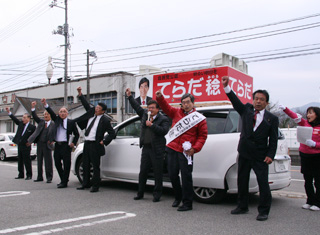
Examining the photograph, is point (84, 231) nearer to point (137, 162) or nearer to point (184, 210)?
point (184, 210)

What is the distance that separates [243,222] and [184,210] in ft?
3.11

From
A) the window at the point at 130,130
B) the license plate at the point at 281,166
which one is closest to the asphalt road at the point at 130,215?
the license plate at the point at 281,166

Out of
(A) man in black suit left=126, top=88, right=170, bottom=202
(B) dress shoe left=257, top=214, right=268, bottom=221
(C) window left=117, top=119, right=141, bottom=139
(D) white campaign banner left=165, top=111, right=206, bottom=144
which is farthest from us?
(C) window left=117, top=119, right=141, bottom=139

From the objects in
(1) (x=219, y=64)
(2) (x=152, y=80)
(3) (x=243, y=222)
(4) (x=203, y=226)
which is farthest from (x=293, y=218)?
(2) (x=152, y=80)

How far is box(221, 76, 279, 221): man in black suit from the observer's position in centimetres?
438

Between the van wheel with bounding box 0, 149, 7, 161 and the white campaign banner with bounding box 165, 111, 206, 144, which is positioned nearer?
the white campaign banner with bounding box 165, 111, 206, 144

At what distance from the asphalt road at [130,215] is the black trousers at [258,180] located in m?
0.20

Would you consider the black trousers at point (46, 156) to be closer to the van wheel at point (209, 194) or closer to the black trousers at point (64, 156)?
the black trousers at point (64, 156)

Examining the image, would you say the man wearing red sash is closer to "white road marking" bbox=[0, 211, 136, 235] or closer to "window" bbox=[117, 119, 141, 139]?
"white road marking" bbox=[0, 211, 136, 235]

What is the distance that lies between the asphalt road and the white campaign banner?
3.96 feet

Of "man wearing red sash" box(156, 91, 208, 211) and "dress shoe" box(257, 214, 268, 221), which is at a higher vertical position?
"man wearing red sash" box(156, 91, 208, 211)

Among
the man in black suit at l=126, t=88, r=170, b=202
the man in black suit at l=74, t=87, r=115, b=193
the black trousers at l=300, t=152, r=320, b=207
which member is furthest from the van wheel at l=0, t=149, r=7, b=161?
the black trousers at l=300, t=152, r=320, b=207

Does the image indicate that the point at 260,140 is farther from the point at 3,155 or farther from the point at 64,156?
the point at 3,155

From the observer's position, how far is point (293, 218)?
14.7ft
